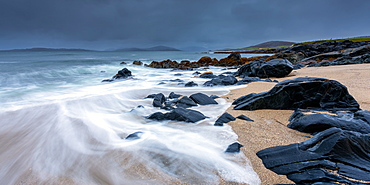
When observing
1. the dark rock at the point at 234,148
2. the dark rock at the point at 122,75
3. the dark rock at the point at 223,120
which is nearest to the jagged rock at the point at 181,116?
the dark rock at the point at 223,120

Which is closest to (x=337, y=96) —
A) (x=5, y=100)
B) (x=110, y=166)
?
(x=110, y=166)

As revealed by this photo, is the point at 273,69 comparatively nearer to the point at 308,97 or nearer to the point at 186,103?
the point at 308,97

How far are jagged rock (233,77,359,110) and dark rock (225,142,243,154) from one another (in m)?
1.84

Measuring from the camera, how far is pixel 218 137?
3062 mm

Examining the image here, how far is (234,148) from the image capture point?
102 inches

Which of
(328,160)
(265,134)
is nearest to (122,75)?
(265,134)

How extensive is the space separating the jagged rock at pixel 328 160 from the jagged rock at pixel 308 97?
1982 mm

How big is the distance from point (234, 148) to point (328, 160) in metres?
1.04

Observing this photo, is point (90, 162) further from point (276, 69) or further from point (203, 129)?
point (276, 69)

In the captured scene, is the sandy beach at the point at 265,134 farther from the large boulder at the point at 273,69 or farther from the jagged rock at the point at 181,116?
the large boulder at the point at 273,69

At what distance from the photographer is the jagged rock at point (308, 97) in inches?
150

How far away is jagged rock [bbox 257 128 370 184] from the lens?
1722 mm

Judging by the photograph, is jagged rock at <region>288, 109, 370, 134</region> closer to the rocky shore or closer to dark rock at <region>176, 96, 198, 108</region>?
the rocky shore

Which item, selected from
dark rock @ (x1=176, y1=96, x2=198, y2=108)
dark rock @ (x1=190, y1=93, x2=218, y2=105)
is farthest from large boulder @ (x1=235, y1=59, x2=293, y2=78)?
dark rock @ (x1=176, y1=96, x2=198, y2=108)
